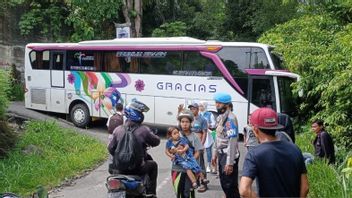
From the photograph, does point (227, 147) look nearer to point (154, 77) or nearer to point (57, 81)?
point (154, 77)

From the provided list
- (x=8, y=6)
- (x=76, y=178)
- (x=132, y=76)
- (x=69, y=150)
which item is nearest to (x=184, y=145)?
(x=76, y=178)

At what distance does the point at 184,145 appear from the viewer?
6680 millimetres

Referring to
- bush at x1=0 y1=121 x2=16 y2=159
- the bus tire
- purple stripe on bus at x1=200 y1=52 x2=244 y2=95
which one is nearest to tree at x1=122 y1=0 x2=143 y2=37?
the bus tire

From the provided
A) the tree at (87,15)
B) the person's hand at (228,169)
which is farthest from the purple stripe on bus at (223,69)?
the tree at (87,15)

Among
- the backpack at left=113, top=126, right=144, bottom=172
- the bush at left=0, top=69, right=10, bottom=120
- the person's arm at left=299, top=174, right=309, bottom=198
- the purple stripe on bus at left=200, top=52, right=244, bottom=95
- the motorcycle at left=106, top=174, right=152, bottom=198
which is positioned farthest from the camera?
the purple stripe on bus at left=200, top=52, right=244, bottom=95

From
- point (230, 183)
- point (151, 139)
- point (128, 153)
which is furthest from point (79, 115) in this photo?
point (128, 153)

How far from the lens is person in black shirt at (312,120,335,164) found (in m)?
8.29

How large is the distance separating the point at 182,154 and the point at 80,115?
35.7 ft

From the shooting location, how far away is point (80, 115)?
1692cm

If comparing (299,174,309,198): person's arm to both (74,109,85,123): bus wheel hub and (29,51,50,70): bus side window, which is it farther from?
(29,51,50,70): bus side window

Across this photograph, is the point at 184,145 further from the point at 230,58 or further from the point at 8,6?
the point at 8,6

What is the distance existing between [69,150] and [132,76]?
461 cm

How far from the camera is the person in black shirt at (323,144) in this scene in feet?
27.2

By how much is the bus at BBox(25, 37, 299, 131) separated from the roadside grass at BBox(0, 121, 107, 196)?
2.72 metres
